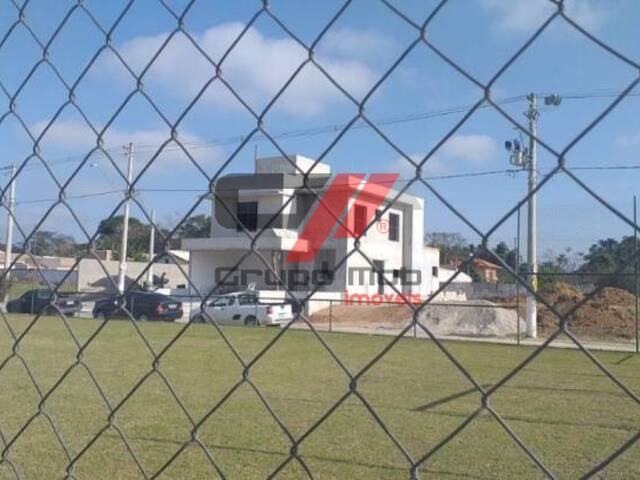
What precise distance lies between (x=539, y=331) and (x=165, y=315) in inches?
431

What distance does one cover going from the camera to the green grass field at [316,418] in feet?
13.7

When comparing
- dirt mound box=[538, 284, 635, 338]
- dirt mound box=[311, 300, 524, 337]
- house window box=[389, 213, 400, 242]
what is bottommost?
dirt mound box=[311, 300, 524, 337]

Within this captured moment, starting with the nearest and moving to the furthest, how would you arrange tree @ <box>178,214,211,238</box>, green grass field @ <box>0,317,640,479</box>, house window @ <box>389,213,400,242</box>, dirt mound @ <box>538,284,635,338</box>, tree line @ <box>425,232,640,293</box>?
tree line @ <box>425,232,640,293</box> < tree @ <box>178,214,211,238</box> < green grass field @ <box>0,317,640,479</box> < house window @ <box>389,213,400,242</box> < dirt mound @ <box>538,284,635,338</box>

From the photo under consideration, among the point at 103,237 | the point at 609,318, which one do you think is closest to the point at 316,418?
the point at 103,237

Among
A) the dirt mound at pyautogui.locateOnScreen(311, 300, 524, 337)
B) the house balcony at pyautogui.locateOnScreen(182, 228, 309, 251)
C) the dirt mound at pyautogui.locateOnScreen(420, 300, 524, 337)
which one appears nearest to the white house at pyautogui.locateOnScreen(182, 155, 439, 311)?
the house balcony at pyautogui.locateOnScreen(182, 228, 309, 251)

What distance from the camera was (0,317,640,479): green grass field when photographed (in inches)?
165

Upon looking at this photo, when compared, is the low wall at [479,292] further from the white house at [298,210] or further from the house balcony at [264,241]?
the white house at [298,210]

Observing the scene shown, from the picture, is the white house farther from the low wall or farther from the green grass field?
the low wall

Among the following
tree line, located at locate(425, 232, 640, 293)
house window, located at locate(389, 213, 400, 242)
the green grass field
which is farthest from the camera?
house window, located at locate(389, 213, 400, 242)

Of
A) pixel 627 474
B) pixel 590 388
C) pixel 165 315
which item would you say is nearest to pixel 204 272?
pixel 165 315

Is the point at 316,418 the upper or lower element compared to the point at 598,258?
lower

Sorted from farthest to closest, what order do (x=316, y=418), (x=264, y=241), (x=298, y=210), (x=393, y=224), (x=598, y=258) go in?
(x=393, y=224), (x=316, y=418), (x=598, y=258), (x=298, y=210), (x=264, y=241)

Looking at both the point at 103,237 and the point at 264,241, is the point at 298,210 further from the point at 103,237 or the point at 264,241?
the point at 103,237

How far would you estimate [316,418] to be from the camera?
5.80m
